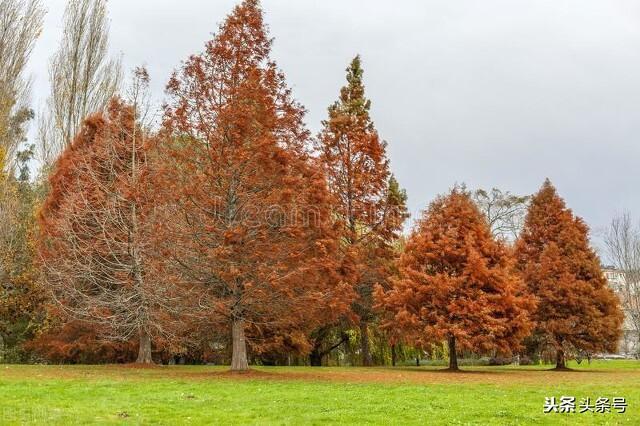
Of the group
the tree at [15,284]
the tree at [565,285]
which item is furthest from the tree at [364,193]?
the tree at [15,284]

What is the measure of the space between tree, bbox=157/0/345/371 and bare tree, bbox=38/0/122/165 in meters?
17.7

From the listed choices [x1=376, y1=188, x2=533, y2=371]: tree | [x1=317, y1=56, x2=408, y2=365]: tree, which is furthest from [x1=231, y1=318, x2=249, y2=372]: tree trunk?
[x1=317, y1=56, x2=408, y2=365]: tree

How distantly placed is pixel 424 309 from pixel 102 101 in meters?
24.8

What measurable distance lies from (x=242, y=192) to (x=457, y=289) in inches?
375

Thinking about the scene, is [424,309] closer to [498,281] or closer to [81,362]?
[498,281]

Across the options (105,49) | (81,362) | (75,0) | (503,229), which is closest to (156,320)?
(81,362)

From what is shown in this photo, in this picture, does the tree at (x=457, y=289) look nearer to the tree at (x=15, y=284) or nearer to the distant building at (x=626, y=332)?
the tree at (x=15, y=284)

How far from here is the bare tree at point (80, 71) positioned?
1367 inches

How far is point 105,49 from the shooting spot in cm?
3647

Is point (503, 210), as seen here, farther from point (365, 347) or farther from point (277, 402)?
point (277, 402)

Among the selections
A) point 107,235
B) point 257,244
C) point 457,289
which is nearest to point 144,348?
point 107,235

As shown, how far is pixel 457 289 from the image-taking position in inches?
897

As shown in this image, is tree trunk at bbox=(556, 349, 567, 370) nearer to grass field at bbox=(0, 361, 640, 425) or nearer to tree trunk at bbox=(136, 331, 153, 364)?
grass field at bbox=(0, 361, 640, 425)

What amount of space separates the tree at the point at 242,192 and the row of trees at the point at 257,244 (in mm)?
61
